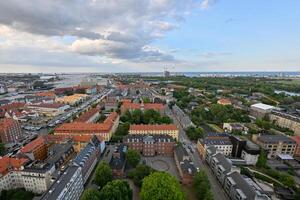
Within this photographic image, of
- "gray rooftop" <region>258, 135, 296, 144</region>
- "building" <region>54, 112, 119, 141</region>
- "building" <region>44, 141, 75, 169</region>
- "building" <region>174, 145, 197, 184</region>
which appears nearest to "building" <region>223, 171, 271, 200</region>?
→ "building" <region>174, 145, 197, 184</region>

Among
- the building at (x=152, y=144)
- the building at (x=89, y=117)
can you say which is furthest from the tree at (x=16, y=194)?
the building at (x=89, y=117)

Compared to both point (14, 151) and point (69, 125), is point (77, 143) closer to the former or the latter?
point (69, 125)

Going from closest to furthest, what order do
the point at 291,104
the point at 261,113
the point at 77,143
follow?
1. the point at 77,143
2. the point at 261,113
3. the point at 291,104

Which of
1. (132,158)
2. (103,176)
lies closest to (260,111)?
(132,158)

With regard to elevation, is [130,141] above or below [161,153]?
above

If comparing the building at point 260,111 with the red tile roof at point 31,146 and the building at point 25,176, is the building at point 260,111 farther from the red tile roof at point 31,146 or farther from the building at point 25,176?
the red tile roof at point 31,146

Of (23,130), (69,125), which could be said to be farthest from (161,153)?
(23,130)

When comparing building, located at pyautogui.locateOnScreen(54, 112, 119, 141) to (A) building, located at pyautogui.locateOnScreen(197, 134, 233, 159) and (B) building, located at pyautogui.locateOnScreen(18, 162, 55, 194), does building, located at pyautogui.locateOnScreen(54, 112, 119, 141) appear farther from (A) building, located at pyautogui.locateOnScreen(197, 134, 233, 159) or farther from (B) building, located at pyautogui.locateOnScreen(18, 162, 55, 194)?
(A) building, located at pyautogui.locateOnScreen(197, 134, 233, 159)

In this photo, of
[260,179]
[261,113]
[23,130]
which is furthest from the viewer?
[261,113]
